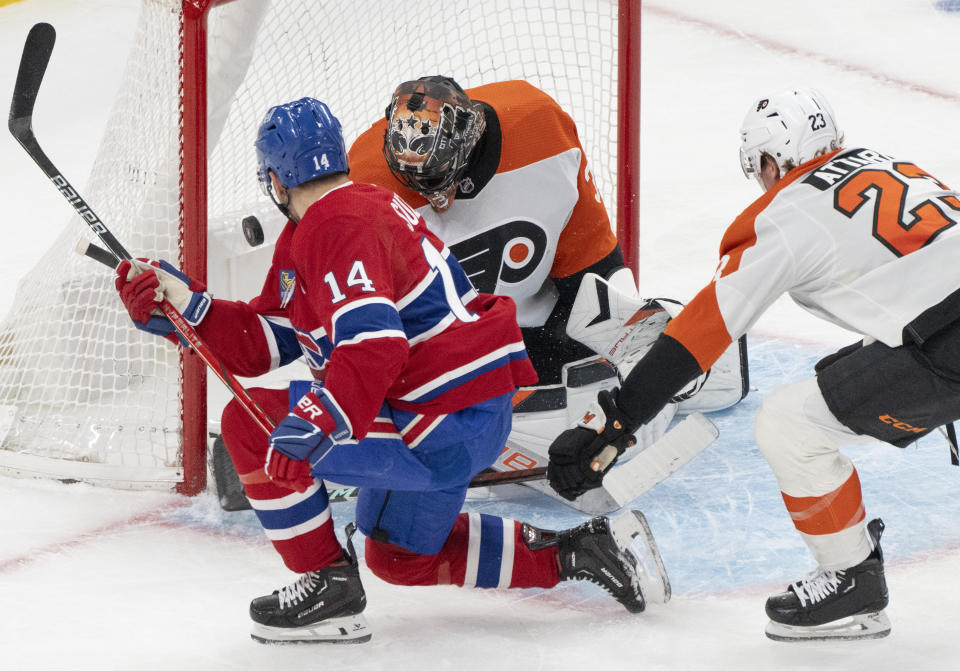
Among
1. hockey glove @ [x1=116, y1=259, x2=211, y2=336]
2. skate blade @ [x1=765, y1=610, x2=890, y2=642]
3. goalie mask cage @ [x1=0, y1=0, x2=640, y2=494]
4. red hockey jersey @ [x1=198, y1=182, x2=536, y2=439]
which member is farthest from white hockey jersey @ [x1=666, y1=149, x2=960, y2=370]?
goalie mask cage @ [x1=0, y1=0, x2=640, y2=494]

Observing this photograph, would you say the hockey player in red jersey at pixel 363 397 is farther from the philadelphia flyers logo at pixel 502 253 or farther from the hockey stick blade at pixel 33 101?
the philadelphia flyers logo at pixel 502 253

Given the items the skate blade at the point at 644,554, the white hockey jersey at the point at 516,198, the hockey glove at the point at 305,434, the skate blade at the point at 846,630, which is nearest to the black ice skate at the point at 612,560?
the skate blade at the point at 644,554

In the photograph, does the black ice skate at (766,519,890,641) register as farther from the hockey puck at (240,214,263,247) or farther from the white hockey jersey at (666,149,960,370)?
the hockey puck at (240,214,263,247)

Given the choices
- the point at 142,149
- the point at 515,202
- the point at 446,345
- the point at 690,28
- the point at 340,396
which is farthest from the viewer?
the point at 690,28

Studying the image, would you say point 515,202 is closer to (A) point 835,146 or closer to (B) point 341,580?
(A) point 835,146

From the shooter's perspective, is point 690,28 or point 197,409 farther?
point 690,28

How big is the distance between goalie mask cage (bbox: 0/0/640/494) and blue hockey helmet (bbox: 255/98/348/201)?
2.28ft

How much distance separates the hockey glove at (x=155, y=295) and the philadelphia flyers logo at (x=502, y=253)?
643 mm

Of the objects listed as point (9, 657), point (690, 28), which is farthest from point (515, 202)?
point (690, 28)

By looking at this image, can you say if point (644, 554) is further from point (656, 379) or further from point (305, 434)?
point (305, 434)

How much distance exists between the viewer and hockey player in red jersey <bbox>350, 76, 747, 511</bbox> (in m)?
2.60

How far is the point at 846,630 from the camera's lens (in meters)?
2.03

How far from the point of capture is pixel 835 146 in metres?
2.08

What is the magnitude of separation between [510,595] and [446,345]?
1.88ft
